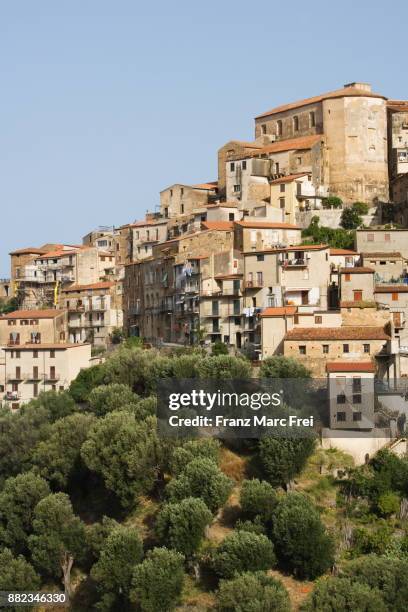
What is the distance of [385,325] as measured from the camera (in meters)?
62.8

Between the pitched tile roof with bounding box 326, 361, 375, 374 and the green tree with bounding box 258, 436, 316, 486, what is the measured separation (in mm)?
4555

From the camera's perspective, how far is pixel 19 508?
174ft

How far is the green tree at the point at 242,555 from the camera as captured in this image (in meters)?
46.4

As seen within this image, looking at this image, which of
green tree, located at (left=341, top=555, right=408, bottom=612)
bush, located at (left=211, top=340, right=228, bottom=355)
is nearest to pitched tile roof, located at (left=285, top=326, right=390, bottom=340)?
bush, located at (left=211, top=340, right=228, bottom=355)

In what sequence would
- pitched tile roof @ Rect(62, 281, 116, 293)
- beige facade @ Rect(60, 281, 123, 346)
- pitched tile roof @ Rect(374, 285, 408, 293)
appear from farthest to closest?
1. pitched tile roof @ Rect(62, 281, 116, 293)
2. beige facade @ Rect(60, 281, 123, 346)
3. pitched tile roof @ Rect(374, 285, 408, 293)

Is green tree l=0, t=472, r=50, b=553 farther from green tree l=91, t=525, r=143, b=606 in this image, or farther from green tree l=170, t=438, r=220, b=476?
green tree l=170, t=438, r=220, b=476

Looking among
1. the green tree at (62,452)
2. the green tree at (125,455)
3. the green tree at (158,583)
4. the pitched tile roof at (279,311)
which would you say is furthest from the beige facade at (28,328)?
the green tree at (158,583)

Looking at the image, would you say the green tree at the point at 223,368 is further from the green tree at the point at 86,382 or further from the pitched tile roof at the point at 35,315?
the pitched tile roof at the point at 35,315

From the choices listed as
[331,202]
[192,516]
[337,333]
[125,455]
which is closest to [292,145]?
[331,202]

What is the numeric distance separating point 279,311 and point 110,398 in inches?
411

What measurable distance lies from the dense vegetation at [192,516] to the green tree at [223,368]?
0.22ft

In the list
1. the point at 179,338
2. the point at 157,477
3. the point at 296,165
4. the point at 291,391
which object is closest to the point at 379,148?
the point at 296,165

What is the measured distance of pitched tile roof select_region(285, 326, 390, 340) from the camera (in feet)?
198

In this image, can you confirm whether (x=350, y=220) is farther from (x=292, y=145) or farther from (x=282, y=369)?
(x=282, y=369)
